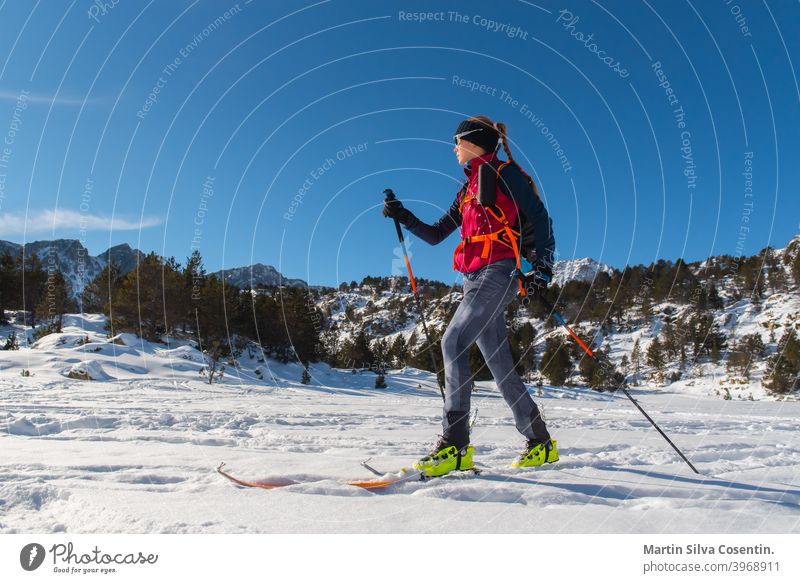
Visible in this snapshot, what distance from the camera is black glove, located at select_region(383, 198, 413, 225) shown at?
13.1 ft

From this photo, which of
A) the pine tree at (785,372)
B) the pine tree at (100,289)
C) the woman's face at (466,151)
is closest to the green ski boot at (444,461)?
the woman's face at (466,151)

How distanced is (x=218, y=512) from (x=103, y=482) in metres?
0.85

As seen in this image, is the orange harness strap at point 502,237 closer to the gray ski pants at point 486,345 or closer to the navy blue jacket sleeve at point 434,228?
the gray ski pants at point 486,345

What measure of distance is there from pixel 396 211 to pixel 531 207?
1.27 metres

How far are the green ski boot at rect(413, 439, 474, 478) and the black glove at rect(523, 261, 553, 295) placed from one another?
119 centimetres

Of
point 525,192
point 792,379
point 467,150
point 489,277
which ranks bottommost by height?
point 792,379

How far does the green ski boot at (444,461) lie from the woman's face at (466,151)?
2098 mm

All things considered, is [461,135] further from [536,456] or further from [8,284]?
[8,284]

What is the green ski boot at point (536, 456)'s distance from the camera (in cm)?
318

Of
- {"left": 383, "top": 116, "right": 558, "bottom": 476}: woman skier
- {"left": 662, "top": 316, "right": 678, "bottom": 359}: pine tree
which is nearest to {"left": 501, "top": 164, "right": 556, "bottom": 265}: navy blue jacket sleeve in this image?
{"left": 383, "top": 116, "right": 558, "bottom": 476}: woman skier
